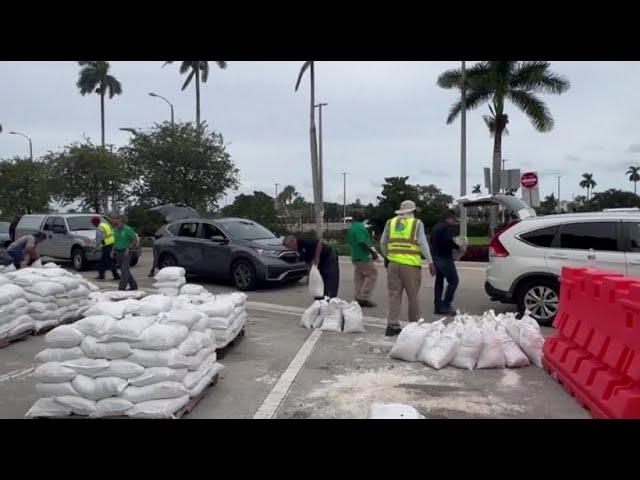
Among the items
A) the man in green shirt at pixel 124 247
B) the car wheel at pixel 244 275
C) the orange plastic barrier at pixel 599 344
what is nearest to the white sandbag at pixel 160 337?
the orange plastic barrier at pixel 599 344

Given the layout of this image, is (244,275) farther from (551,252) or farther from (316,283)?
(551,252)

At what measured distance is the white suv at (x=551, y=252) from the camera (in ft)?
25.7

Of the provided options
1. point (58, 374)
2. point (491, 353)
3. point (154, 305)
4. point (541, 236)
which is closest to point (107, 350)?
point (58, 374)

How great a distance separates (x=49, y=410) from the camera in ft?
14.6

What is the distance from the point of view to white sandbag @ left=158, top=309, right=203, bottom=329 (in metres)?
5.02

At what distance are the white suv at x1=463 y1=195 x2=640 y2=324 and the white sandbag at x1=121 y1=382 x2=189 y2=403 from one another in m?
5.73

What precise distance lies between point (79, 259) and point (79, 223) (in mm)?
1470
